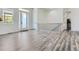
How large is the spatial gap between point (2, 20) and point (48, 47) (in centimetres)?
118

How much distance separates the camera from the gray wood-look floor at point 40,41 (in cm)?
282

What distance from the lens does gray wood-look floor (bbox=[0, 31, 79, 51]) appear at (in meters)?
2.82

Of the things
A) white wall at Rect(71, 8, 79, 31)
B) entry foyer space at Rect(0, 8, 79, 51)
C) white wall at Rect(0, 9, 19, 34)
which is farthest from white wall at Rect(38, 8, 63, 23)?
white wall at Rect(0, 9, 19, 34)

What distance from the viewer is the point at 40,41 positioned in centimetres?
288

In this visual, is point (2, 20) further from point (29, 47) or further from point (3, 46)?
point (29, 47)

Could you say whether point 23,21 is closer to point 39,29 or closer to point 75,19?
point 39,29

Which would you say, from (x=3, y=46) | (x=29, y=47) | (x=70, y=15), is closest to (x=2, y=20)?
(x=3, y=46)

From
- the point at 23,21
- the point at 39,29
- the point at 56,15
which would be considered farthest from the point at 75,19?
the point at 23,21

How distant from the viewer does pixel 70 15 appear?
2.88 m

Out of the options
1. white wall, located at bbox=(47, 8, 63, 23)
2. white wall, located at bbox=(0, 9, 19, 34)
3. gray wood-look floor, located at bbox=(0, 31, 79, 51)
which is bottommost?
gray wood-look floor, located at bbox=(0, 31, 79, 51)

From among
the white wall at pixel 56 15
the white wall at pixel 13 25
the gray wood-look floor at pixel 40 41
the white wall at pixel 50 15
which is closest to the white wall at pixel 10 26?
the white wall at pixel 13 25

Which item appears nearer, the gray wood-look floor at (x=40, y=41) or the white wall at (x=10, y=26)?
the gray wood-look floor at (x=40, y=41)

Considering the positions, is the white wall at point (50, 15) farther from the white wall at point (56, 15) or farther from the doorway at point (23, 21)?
the doorway at point (23, 21)

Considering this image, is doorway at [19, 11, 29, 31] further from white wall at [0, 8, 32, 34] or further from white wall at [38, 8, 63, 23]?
white wall at [38, 8, 63, 23]
